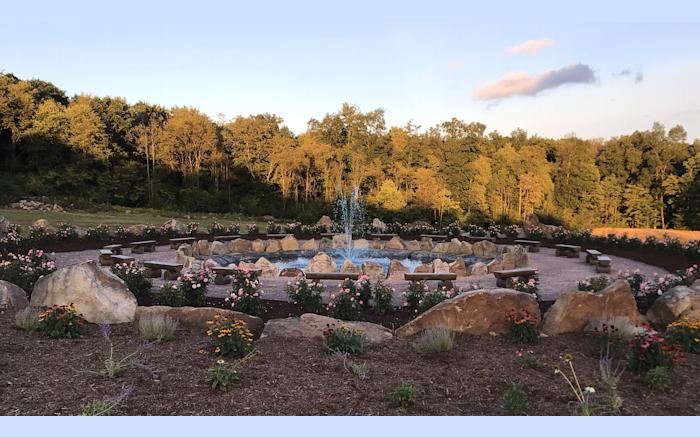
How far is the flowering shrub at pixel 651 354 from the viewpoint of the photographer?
3.62 m

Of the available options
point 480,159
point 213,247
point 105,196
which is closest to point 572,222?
Result: point 480,159

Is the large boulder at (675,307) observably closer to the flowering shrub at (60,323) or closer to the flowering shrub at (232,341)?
the flowering shrub at (232,341)

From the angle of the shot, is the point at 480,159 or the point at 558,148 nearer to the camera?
the point at 480,159

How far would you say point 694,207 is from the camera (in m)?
25.7

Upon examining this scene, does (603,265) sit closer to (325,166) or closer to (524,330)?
(524,330)

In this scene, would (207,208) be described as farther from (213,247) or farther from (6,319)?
(6,319)

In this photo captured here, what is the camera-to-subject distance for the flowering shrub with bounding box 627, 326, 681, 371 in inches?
142

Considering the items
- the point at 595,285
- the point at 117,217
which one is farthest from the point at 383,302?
the point at 117,217

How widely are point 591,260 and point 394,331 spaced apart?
670 cm

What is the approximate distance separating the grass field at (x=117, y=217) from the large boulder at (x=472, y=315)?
12.7 m

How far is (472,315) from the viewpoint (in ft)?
15.6

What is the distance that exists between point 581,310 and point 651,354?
119 cm

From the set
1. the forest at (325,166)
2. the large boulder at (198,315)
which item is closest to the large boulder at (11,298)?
the large boulder at (198,315)

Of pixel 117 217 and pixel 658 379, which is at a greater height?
pixel 117 217
